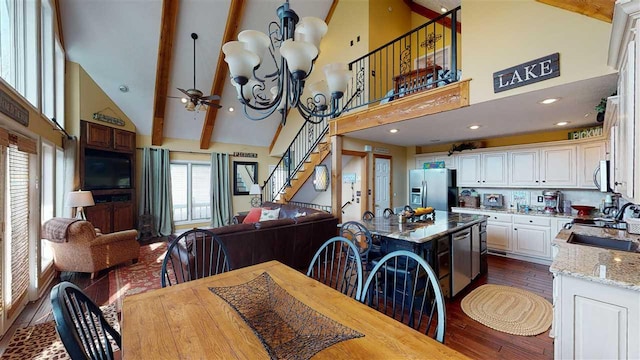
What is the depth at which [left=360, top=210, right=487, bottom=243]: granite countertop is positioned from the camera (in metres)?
2.54

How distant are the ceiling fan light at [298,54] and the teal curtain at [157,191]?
19.2 feet

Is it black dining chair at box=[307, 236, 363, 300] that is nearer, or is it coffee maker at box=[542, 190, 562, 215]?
black dining chair at box=[307, 236, 363, 300]

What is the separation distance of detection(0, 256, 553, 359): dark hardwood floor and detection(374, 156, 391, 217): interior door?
2.37 m

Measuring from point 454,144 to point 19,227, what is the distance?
7.01m

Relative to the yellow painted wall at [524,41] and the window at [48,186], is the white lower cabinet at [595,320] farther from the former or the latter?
the window at [48,186]

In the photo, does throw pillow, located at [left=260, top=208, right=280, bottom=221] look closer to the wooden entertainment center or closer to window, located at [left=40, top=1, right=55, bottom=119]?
the wooden entertainment center

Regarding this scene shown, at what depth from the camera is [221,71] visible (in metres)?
5.70

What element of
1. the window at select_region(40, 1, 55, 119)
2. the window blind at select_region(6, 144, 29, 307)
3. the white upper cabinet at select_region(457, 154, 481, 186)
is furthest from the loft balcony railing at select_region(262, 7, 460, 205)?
the window at select_region(40, 1, 55, 119)

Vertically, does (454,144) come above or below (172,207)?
above

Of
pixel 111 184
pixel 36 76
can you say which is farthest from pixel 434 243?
pixel 111 184

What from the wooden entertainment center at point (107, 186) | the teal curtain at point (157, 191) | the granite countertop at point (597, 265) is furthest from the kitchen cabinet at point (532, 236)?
the wooden entertainment center at point (107, 186)

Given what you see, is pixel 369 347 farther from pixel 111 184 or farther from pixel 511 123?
pixel 111 184

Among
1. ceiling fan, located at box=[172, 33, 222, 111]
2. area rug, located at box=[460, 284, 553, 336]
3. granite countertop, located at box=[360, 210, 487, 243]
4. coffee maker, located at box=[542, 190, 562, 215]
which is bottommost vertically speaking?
area rug, located at box=[460, 284, 553, 336]

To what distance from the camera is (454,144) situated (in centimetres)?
564
